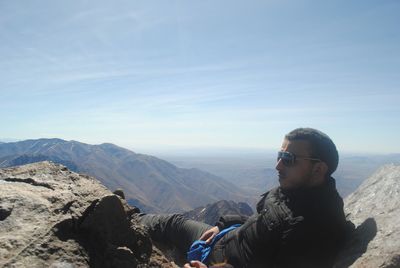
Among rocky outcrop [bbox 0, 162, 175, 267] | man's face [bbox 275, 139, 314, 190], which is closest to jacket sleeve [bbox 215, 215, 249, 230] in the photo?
man's face [bbox 275, 139, 314, 190]

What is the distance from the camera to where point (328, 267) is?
6410mm

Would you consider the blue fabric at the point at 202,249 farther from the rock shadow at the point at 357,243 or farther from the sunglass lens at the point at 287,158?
the rock shadow at the point at 357,243

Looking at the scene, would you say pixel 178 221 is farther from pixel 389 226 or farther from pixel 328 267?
pixel 389 226

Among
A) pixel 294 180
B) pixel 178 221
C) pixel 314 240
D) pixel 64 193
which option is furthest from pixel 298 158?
pixel 64 193

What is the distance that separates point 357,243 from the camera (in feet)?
21.4

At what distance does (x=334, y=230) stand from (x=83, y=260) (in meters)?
→ 4.45

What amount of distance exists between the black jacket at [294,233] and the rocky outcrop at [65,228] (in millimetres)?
1622

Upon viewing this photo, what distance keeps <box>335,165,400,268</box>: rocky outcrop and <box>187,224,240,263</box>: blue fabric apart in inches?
96.6

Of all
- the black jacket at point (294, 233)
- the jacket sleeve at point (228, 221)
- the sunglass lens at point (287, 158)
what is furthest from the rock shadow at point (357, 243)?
the jacket sleeve at point (228, 221)

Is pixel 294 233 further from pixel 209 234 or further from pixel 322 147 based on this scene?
pixel 209 234

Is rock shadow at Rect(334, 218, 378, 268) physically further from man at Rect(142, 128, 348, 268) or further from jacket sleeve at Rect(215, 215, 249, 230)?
jacket sleeve at Rect(215, 215, 249, 230)

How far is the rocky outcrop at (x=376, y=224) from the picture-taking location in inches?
223

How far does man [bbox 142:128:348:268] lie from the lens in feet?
20.1

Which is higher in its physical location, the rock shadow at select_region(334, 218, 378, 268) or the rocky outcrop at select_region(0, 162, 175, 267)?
the rocky outcrop at select_region(0, 162, 175, 267)
